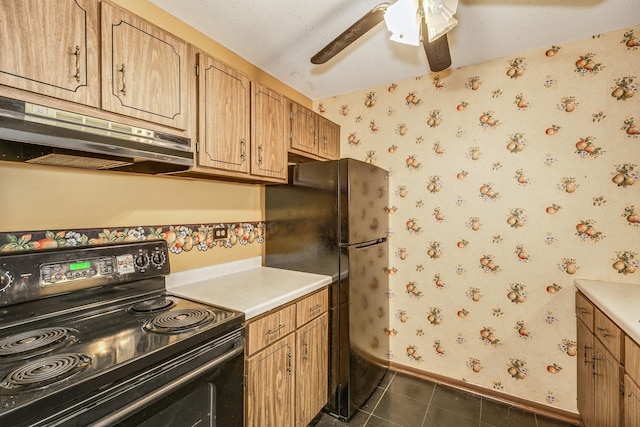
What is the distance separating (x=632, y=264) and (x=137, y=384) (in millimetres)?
2563

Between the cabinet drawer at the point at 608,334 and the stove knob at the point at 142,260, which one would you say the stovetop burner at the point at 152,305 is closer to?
the stove knob at the point at 142,260

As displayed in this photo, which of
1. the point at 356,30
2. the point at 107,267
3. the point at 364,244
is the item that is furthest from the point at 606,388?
the point at 107,267

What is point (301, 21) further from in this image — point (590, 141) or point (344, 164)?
point (590, 141)

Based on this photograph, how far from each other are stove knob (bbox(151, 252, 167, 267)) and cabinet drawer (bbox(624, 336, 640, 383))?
2069mm

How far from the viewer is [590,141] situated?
1.82 metres

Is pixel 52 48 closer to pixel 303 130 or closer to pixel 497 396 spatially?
pixel 303 130

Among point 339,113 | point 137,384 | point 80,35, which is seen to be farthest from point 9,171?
point 339,113

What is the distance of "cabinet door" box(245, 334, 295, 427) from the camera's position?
1348 mm

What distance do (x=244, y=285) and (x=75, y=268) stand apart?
0.78 meters

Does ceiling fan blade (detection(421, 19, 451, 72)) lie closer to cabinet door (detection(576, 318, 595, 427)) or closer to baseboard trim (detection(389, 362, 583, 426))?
cabinet door (detection(576, 318, 595, 427))

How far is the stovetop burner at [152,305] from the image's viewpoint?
4.19ft

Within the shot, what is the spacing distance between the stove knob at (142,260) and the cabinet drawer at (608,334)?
7.10ft

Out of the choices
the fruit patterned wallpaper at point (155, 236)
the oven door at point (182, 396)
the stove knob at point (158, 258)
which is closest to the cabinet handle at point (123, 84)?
the fruit patterned wallpaper at point (155, 236)

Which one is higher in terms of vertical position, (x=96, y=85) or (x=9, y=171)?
(x=96, y=85)
